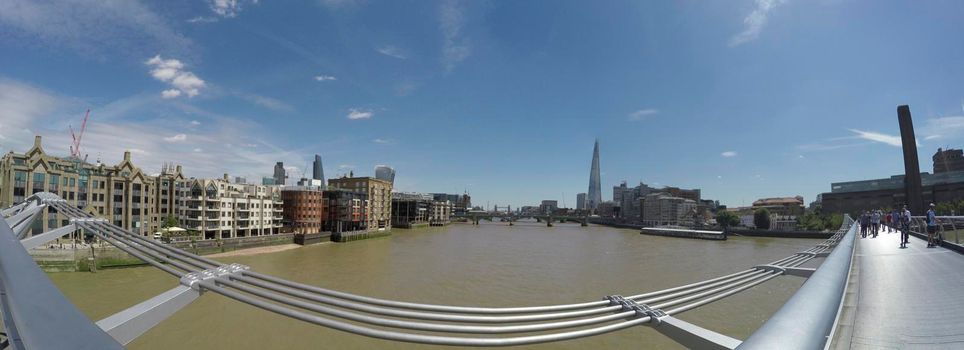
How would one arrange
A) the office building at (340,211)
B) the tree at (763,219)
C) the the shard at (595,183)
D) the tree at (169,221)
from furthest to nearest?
1. the the shard at (595,183)
2. the tree at (763,219)
3. the office building at (340,211)
4. the tree at (169,221)

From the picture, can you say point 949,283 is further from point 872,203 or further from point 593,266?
point 872,203

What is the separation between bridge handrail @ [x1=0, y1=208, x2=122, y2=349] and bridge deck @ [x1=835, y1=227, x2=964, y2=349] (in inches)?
97.5

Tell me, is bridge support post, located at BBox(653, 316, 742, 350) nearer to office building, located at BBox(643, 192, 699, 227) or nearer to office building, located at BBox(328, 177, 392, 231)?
office building, located at BBox(328, 177, 392, 231)

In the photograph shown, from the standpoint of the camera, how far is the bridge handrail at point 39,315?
86 centimetres

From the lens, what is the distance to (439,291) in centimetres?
1377

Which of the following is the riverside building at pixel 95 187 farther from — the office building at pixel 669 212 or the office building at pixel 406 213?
the office building at pixel 669 212

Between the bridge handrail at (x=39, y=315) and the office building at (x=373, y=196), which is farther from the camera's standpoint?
the office building at (x=373, y=196)

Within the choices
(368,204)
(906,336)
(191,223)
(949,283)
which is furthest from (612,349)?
(368,204)

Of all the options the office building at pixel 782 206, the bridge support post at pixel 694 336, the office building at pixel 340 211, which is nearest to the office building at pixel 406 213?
the office building at pixel 340 211

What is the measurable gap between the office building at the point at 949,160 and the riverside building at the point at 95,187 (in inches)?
4223

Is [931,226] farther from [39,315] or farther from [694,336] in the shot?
[39,315]

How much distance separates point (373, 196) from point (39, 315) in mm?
50448

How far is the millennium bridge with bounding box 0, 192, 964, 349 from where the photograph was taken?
0.91 meters

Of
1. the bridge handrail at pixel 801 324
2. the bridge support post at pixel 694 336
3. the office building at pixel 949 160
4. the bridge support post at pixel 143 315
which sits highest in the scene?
the office building at pixel 949 160
